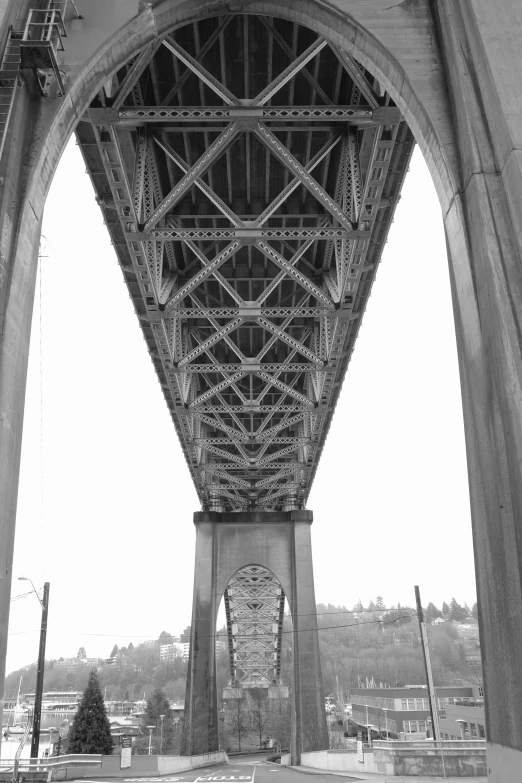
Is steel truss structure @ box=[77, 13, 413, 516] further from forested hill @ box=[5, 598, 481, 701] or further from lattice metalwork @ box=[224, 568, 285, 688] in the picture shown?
forested hill @ box=[5, 598, 481, 701]

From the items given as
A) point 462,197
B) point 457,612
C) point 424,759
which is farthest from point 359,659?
point 462,197

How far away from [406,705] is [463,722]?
2621cm

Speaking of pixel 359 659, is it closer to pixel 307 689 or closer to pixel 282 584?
pixel 282 584

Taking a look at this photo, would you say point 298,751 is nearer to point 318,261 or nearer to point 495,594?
point 318,261

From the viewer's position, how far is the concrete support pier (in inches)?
1465

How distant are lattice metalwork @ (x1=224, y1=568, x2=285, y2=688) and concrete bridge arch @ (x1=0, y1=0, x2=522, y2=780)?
128ft

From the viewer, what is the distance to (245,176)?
15.8 metres

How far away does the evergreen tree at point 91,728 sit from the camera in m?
39.4

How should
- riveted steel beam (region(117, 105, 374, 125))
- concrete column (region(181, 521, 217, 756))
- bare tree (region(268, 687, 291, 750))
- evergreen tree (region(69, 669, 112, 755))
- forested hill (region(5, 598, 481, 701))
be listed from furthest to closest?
bare tree (region(268, 687, 291, 750))
forested hill (region(5, 598, 481, 701))
evergreen tree (region(69, 669, 112, 755))
concrete column (region(181, 521, 217, 756))
riveted steel beam (region(117, 105, 374, 125))

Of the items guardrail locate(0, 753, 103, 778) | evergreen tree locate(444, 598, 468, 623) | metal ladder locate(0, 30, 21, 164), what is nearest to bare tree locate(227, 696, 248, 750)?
evergreen tree locate(444, 598, 468, 623)

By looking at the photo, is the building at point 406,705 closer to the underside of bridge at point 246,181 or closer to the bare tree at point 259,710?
the bare tree at point 259,710

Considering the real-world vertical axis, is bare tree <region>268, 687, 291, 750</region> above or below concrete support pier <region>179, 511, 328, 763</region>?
below

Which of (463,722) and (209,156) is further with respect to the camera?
(463,722)

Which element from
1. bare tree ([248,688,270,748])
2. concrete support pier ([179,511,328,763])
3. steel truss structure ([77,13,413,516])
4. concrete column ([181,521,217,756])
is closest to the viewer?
steel truss structure ([77,13,413,516])
